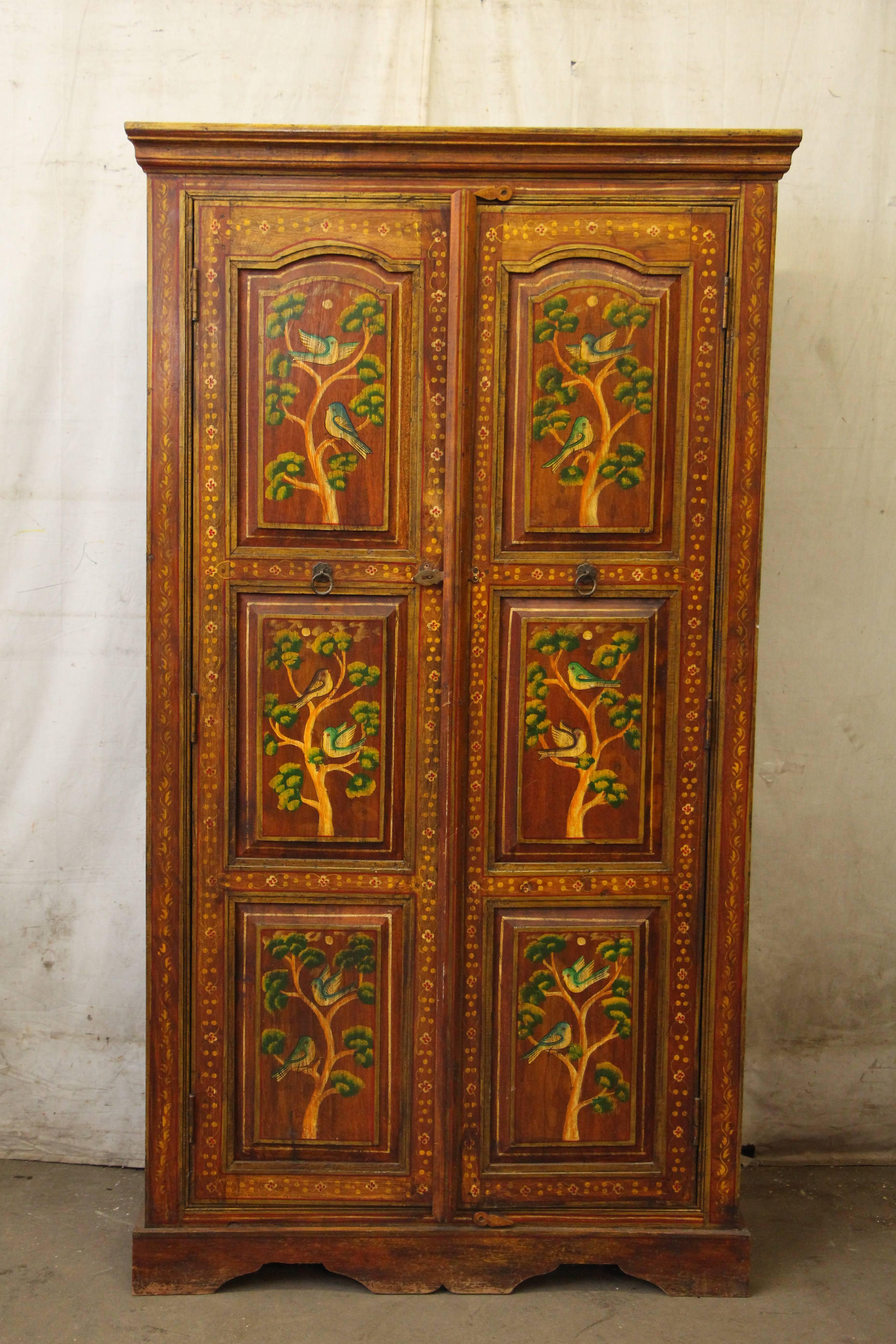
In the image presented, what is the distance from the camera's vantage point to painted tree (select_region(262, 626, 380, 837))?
Result: 7.53 ft

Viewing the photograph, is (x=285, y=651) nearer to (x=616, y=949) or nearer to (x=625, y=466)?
(x=625, y=466)

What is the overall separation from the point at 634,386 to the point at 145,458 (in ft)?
4.42

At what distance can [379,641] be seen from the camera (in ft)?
7.54

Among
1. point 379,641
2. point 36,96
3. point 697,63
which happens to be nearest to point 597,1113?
point 379,641

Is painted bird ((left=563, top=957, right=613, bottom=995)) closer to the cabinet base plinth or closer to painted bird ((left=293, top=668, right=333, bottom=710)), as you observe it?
the cabinet base plinth

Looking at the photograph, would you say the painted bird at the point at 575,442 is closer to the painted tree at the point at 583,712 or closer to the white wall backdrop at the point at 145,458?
the painted tree at the point at 583,712

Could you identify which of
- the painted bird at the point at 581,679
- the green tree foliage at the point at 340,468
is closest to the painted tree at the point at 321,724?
the green tree foliage at the point at 340,468

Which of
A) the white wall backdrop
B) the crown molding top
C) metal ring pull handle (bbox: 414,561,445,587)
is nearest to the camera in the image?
the crown molding top

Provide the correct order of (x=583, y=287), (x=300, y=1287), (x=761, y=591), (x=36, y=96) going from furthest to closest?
(x=761, y=591) < (x=36, y=96) < (x=300, y=1287) < (x=583, y=287)

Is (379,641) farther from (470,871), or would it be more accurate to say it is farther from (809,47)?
(809,47)

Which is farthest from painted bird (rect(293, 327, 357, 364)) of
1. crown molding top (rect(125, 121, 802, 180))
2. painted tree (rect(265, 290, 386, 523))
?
crown molding top (rect(125, 121, 802, 180))

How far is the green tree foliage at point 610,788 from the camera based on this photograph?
7.62 ft

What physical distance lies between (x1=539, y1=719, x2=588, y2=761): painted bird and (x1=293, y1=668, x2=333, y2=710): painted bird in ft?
1.50

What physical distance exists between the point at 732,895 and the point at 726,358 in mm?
1108
